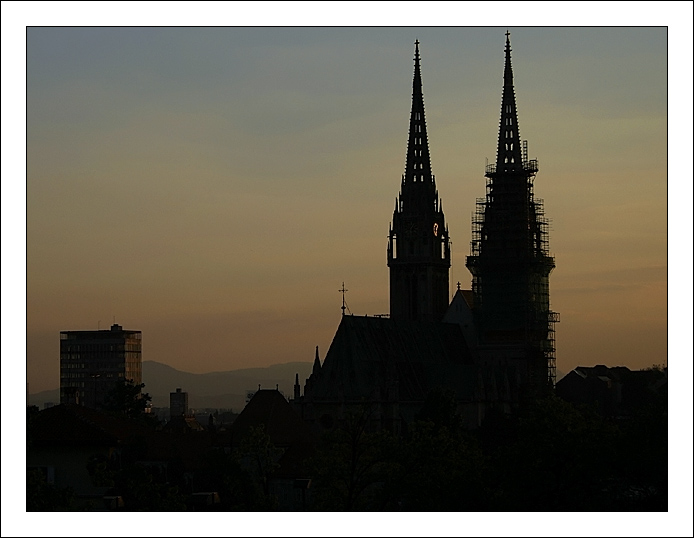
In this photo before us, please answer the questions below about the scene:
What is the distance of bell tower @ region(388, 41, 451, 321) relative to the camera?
141500 mm

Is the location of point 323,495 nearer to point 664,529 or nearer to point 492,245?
point 664,529

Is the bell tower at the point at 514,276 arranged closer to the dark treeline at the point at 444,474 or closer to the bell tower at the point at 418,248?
the bell tower at the point at 418,248

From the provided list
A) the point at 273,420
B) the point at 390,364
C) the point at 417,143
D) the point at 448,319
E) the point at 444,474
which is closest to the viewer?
the point at 444,474

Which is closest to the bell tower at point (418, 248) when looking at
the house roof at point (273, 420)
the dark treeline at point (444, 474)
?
the house roof at point (273, 420)

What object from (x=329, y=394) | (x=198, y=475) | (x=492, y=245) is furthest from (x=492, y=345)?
(x=198, y=475)

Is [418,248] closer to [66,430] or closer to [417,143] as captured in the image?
[417,143]

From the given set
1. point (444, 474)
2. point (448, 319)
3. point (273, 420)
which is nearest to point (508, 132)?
point (448, 319)

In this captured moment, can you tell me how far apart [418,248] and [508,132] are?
14.3m

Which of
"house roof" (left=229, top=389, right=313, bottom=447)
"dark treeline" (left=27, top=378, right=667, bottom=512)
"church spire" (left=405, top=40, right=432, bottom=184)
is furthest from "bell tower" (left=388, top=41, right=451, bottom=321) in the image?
"dark treeline" (left=27, top=378, right=667, bottom=512)

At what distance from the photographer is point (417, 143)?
14812cm

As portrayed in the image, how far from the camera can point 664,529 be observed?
34594mm

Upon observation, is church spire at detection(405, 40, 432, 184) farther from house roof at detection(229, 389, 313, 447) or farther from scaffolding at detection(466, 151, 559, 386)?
house roof at detection(229, 389, 313, 447)

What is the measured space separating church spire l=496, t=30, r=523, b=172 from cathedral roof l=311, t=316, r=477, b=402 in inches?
680

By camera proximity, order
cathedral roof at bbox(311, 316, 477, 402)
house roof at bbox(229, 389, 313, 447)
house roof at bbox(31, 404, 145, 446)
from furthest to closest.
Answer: cathedral roof at bbox(311, 316, 477, 402)
house roof at bbox(229, 389, 313, 447)
house roof at bbox(31, 404, 145, 446)
